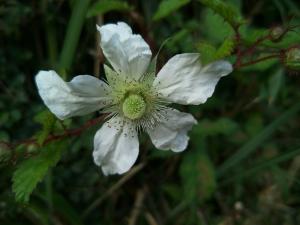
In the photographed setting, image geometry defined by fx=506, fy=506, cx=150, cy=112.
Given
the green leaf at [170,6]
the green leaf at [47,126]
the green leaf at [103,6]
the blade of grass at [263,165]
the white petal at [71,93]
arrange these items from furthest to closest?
the blade of grass at [263,165], the green leaf at [103,6], the green leaf at [170,6], the green leaf at [47,126], the white petal at [71,93]

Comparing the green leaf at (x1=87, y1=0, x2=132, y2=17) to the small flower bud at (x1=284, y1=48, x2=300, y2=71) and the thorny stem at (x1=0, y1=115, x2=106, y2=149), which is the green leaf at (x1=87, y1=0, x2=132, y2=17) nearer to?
the thorny stem at (x1=0, y1=115, x2=106, y2=149)

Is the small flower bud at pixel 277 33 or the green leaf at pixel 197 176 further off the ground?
the small flower bud at pixel 277 33

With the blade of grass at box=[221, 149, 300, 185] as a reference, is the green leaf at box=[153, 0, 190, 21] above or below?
above

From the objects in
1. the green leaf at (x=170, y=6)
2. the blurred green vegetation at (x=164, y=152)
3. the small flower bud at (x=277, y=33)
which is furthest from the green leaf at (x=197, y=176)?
the small flower bud at (x=277, y=33)

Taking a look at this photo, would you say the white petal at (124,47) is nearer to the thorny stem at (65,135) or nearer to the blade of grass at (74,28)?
the thorny stem at (65,135)

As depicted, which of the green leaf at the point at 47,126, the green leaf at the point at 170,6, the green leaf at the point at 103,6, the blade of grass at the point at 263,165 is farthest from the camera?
the blade of grass at the point at 263,165

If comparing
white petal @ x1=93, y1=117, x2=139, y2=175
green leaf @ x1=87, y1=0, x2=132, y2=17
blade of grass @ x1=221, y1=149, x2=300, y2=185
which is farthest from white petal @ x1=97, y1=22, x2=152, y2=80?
blade of grass @ x1=221, y1=149, x2=300, y2=185

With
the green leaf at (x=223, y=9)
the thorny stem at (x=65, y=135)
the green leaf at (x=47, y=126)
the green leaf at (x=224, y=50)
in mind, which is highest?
the green leaf at (x=223, y=9)
